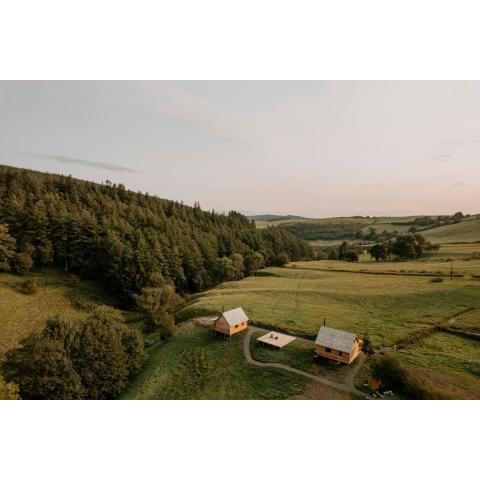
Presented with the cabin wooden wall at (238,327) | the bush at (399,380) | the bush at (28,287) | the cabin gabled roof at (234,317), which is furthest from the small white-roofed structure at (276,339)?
the bush at (28,287)

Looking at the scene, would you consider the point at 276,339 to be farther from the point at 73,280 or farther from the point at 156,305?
the point at 73,280

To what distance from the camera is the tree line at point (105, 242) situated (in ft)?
189

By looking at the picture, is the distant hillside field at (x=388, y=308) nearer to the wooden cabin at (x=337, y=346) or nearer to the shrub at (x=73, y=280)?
the wooden cabin at (x=337, y=346)

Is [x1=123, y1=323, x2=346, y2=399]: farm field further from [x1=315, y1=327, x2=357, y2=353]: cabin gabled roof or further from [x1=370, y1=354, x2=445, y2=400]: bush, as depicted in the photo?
[x1=315, y1=327, x2=357, y2=353]: cabin gabled roof

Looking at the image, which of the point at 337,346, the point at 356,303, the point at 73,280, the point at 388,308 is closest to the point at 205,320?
the point at 337,346

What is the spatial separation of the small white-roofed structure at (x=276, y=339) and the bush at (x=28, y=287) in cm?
4125

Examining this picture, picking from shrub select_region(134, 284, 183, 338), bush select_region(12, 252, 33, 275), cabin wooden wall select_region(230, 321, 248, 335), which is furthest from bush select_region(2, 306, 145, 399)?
bush select_region(12, 252, 33, 275)

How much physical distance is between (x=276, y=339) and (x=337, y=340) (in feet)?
24.3

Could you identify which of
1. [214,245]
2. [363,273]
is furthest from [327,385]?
[214,245]

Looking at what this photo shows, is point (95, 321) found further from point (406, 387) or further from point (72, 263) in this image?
point (72, 263)

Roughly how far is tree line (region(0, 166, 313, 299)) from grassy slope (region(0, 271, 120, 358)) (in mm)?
3241

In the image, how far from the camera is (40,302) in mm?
47812

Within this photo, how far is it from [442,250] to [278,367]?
267ft

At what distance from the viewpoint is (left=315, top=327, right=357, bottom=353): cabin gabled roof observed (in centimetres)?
2859
